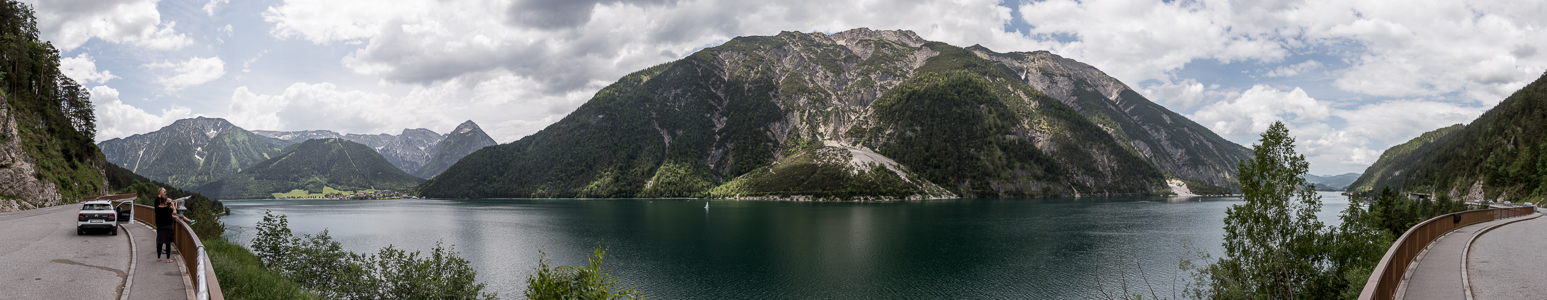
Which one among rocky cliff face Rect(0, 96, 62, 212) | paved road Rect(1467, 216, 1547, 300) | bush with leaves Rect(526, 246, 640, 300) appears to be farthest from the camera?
rocky cliff face Rect(0, 96, 62, 212)

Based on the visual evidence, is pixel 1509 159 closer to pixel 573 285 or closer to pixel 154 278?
pixel 573 285

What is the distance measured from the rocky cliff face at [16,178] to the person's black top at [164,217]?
50.4m

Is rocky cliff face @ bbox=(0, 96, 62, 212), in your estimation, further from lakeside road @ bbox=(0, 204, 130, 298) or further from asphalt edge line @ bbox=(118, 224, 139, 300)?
asphalt edge line @ bbox=(118, 224, 139, 300)

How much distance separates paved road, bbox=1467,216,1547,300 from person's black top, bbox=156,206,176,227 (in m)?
34.5

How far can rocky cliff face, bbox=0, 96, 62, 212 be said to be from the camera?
164ft

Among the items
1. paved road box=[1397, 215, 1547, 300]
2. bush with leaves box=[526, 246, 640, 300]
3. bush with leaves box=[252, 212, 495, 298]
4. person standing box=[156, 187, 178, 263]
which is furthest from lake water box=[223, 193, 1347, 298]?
person standing box=[156, 187, 178, 263]

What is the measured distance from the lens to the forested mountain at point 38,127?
53188mm

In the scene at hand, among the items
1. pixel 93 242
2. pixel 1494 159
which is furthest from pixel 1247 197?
pixel 1494 159

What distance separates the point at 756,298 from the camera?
42.8m

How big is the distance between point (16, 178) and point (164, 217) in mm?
58315

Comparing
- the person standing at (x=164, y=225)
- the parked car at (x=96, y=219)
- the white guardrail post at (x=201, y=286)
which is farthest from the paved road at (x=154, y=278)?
the parked car at (x=96, y=219)

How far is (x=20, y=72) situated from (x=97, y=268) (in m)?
88.3

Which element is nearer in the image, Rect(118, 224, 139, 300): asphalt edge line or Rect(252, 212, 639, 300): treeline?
Rect(118, 224, 139, 300): asphalt edge line

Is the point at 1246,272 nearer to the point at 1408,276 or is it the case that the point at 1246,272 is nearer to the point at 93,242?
the point at 1408,276
